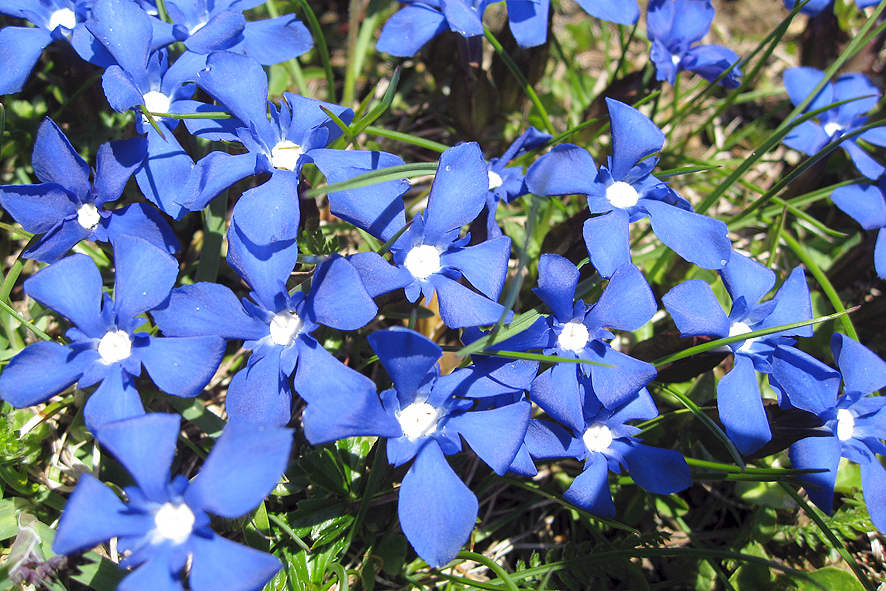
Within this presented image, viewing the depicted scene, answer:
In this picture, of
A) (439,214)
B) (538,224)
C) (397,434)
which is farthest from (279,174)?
(538,224)

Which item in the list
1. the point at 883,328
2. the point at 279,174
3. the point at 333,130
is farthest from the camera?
the point at 883,328

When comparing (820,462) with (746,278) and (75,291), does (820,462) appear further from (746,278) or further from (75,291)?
(75,291)

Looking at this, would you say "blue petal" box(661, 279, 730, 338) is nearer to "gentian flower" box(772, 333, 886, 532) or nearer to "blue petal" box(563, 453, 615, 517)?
"gentian flower" box(772, 333, 886, 532)

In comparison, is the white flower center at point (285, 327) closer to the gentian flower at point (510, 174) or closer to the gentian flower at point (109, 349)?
the gentian flower at point (109, 349)

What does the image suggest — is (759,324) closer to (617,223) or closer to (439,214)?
(617,223)

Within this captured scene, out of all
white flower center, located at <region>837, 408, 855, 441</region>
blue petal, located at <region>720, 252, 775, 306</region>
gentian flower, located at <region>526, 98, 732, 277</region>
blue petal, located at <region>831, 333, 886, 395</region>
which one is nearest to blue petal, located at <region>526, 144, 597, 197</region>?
gentian flower, located at <region>526, 98, 732, 277</region>

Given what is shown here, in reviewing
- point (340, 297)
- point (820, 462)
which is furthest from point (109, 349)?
point (820, 462)

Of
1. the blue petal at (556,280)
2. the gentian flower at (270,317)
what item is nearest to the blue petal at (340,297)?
the gentian flower at (270,317)

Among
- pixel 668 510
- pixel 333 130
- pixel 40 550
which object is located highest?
pixel 333 130
